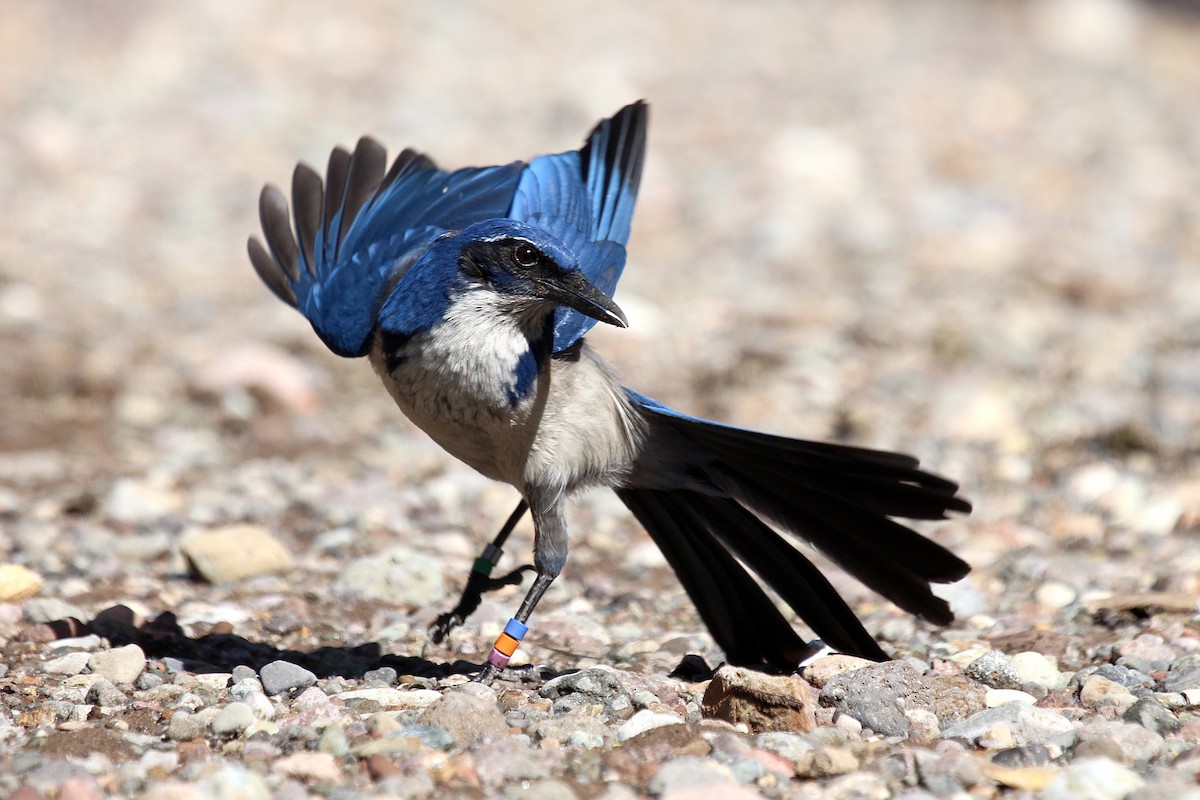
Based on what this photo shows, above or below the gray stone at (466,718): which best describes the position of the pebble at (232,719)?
below

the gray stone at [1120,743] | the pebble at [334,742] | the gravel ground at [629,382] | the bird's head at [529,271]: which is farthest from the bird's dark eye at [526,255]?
the gray stone at [1120,743]

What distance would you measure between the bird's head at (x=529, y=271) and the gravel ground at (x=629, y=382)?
3.37ft

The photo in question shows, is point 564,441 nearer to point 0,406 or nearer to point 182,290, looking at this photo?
point 0,406

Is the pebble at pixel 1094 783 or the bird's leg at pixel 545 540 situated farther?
the bird's leg at pixel 545 540

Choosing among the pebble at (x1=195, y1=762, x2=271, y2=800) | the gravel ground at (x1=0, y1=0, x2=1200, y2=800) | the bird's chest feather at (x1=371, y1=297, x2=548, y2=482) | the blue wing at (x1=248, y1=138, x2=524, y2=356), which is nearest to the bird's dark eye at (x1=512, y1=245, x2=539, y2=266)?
the bird's chest feather at (x1=371, y1=297, x2=548, y2=482)

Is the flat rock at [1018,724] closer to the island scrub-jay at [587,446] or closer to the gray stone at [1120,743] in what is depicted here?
the gray stone at [1120,743]

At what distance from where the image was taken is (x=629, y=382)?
23.1 feet

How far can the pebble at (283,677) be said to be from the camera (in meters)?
3.77

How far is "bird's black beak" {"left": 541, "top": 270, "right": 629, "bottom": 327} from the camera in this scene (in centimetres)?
393

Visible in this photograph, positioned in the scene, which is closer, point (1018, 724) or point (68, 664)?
point (1018, 724)

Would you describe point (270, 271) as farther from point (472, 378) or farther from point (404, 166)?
point (472, 378)

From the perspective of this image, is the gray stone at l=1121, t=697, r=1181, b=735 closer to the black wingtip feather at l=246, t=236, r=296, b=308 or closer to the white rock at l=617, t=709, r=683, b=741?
the white rock at l=617, t=709, r=683, b=741

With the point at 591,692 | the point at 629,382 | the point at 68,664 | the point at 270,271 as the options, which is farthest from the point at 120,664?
the point at 629,382

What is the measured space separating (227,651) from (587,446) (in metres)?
1.25
